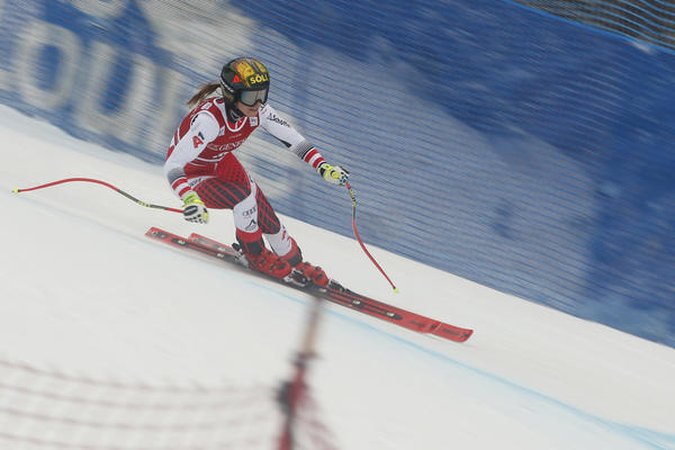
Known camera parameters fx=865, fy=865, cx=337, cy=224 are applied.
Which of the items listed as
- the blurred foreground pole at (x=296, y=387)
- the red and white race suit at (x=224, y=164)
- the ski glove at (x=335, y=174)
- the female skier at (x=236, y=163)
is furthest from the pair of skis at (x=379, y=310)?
the ski glove at (x=335, y=174)

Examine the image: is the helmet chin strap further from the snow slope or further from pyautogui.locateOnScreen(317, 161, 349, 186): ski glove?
the snow slope

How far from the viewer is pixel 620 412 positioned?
15.4 feet

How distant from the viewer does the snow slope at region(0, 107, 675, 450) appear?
11.5 feet

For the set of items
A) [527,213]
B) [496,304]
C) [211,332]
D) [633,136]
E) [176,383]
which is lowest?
[176,383]

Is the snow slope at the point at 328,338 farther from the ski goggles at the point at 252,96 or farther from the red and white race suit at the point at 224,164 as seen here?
the ski goggles at the point at 252,96

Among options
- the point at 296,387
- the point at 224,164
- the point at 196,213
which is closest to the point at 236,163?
the point at 224,164

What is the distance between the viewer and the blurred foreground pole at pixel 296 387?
3.06m

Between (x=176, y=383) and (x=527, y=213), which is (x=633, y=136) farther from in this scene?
(x=176, y=383)

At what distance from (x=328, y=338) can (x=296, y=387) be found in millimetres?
776

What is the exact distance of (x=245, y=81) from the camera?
4.80m

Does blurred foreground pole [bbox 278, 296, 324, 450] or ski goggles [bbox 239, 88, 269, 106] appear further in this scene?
ski goggles [bbox 239, 88, 269, 106]

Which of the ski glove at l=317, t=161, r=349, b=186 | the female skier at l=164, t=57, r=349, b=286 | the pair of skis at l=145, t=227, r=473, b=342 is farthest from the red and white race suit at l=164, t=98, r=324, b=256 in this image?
the pair of skis at l=145, t=227, r=473, b=342

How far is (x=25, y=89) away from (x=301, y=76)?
2493mm

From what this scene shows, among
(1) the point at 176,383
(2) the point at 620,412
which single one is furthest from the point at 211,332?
(2) the point at 620,412
